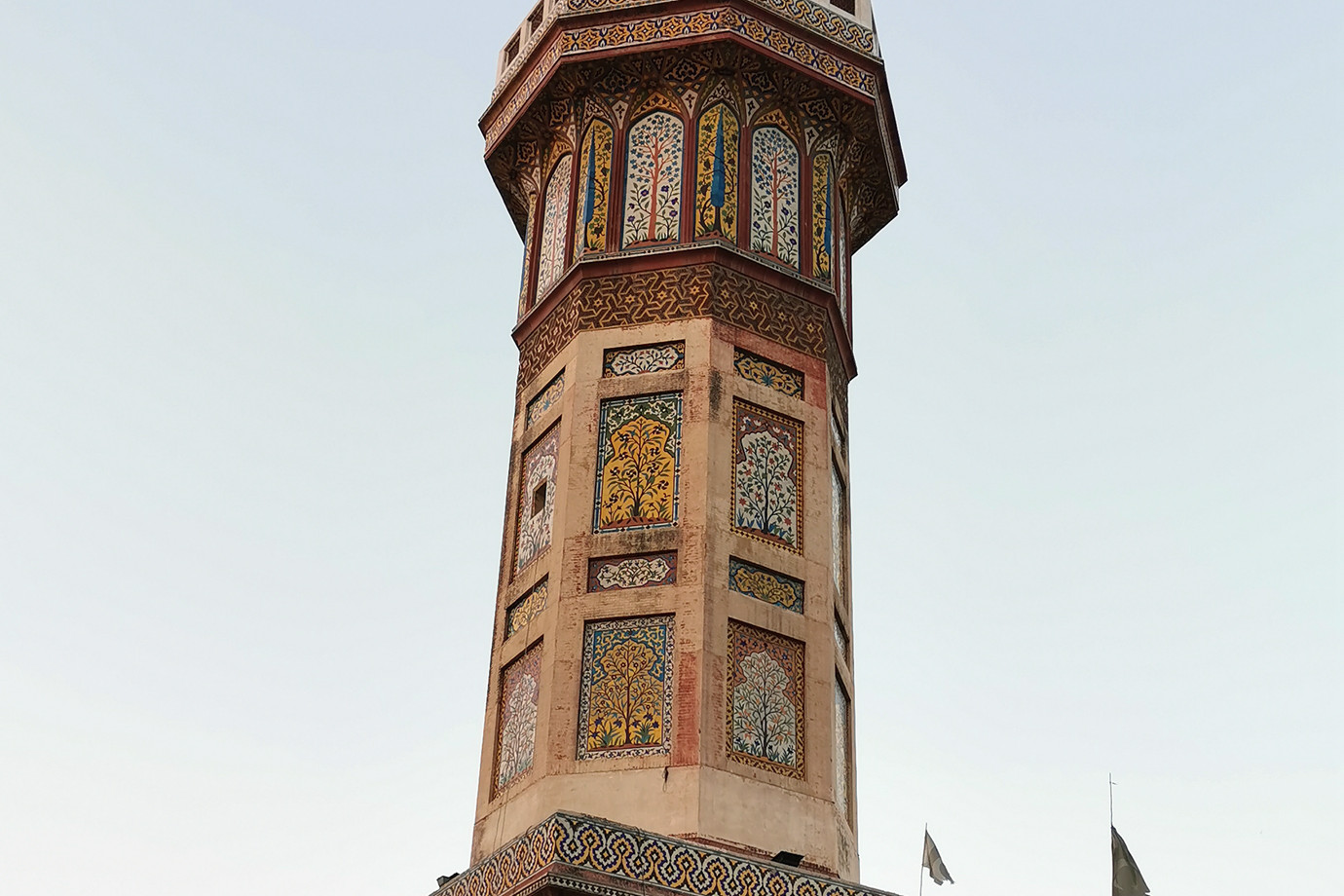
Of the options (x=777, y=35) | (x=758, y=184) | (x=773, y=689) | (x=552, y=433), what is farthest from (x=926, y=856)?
(x=777, y=35)

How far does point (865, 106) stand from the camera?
14133 mm

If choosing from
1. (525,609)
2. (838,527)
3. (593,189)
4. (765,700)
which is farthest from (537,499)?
(593,189)

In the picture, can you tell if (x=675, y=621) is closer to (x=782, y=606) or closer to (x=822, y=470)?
(x=782, y=606)

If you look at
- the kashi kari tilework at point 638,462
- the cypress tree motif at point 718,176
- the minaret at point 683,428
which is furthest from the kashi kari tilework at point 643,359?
the cypress tree motif at point 718,176

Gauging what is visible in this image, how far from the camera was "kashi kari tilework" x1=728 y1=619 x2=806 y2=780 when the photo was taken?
36.5 ft

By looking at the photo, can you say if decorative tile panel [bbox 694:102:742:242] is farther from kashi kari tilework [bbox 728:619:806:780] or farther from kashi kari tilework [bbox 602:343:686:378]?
kashi kari tilework [bbox 728:619:806:780]

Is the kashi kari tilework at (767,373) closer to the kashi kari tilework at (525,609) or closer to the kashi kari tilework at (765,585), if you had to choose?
the kashi kari tilework at (765,585)

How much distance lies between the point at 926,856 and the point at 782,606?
251 cm

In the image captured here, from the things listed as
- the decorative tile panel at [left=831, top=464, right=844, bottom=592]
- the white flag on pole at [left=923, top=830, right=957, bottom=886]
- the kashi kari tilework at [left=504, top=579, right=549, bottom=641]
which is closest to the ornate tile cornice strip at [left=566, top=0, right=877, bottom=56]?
the decorative tile panel at [left=831, top=464, right=844, bottom=592]

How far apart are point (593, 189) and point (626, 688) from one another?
4407mm

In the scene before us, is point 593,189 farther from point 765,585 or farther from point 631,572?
point 765,585

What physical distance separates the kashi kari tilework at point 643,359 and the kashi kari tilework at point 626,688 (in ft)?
6.81

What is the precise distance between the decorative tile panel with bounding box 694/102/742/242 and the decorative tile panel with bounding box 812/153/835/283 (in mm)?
804

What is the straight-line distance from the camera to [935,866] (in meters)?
12.8
